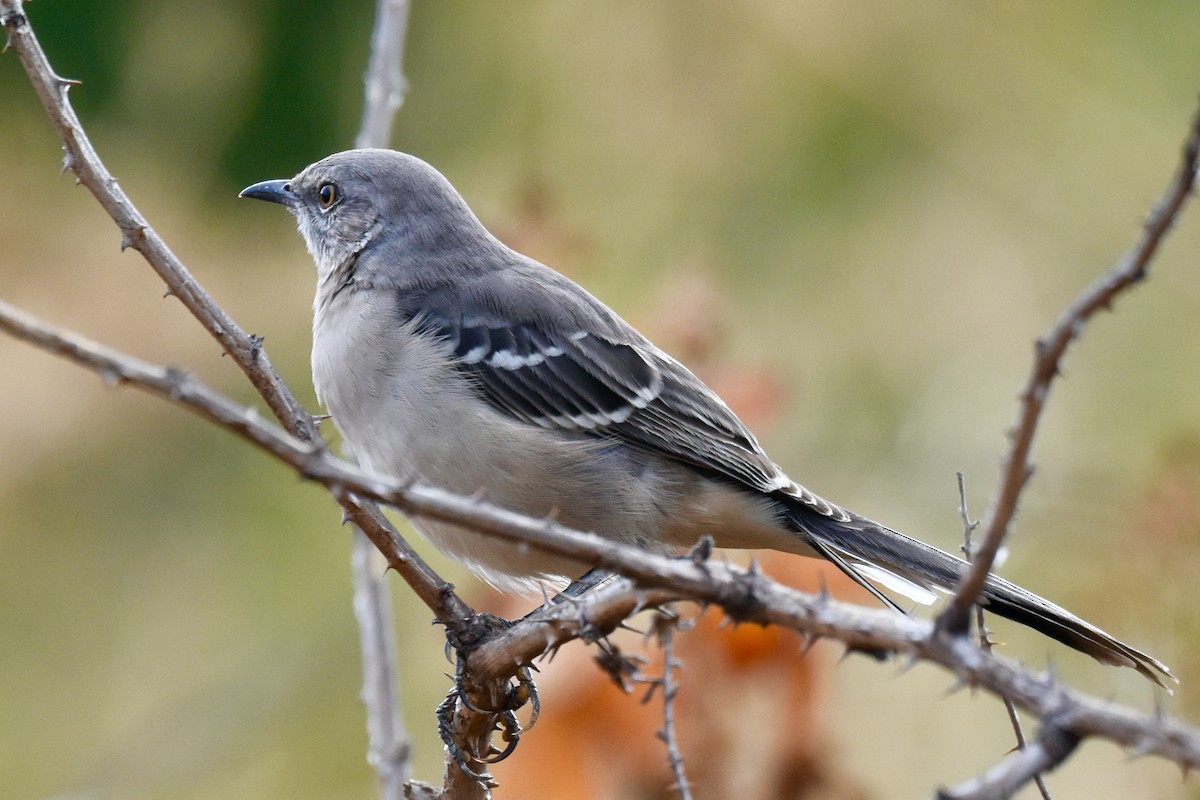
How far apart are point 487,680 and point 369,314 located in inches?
64.7

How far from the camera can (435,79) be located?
587 cm

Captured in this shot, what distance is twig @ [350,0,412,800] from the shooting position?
9.65ft

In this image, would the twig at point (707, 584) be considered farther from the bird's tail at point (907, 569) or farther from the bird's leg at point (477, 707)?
the bird's tail at point (907, 569)

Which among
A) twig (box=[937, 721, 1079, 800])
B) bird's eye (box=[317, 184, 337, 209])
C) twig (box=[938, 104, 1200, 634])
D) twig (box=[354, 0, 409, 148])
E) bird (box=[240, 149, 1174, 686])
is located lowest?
twig (box=[937, 721, 1079, 800])

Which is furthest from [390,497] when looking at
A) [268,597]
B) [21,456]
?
[268,597]

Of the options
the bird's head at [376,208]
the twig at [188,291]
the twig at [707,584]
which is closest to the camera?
the twig at [707,584]

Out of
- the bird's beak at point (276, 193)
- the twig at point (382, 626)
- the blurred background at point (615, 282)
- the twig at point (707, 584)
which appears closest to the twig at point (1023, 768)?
the twig at point (707, 584)

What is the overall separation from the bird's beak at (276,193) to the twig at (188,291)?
182 cm

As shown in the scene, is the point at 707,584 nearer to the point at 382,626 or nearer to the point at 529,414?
the point at 382,626

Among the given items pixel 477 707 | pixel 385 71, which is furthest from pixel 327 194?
pixel 477 707

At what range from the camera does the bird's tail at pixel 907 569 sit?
10.7 feet

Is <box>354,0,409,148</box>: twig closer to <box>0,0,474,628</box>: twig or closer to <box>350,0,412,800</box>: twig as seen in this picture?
<box>350,0,412,800</box>: twig

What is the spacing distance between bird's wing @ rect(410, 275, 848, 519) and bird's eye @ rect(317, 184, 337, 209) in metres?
0.68

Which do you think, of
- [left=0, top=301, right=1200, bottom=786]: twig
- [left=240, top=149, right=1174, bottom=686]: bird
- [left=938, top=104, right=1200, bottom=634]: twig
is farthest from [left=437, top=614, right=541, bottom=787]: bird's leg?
[left=938, top=104, right=1200, bottom=634]: twig
